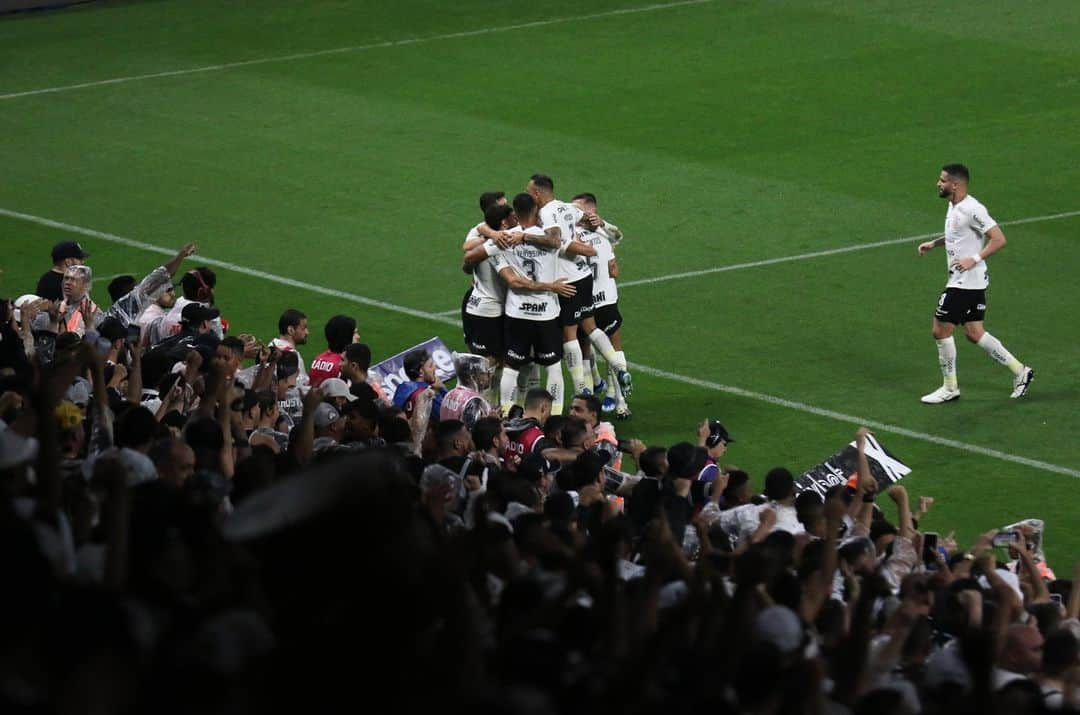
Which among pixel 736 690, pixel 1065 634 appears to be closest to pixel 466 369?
pixel 1065 634

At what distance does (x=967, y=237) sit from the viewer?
53.9 ft

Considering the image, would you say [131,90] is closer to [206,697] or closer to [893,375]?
[893,375]

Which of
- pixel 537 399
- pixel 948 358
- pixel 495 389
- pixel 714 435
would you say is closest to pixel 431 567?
pixel 714 435

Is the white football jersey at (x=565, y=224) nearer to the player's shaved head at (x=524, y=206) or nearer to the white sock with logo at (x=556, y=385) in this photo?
the player's shaved head at (x=524, y=206)

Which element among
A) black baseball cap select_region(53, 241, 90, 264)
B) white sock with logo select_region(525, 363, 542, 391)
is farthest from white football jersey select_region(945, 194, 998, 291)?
black baseball cap select_region(53, 241, 90, 264)

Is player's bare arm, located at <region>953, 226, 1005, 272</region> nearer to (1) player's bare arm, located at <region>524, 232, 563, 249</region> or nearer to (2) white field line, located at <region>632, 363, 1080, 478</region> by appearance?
(2) white field line, located at <region>632, 363, 1080, 478</region>

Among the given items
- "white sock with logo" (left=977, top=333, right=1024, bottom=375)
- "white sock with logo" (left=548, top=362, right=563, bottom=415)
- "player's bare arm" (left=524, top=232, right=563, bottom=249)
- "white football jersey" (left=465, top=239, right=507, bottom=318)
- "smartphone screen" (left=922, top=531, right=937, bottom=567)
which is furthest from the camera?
"white sock with logo" (left=977, top=333, right=1024, bottom=375)

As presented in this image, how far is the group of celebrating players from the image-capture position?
15.6 metres

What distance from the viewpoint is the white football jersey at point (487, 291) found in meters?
15.9

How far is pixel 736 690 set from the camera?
20.5 feet

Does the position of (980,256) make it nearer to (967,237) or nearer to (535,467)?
(967,237)

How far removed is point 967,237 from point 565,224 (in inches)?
130

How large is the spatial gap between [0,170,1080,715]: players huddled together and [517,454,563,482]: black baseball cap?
0.09 ft

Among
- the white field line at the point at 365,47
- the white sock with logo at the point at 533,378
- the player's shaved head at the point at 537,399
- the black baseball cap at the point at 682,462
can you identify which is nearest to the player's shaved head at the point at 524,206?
the white sock with logo at the point at 533,378
